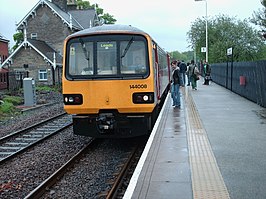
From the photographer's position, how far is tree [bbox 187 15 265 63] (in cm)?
4525

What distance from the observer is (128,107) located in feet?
31.7

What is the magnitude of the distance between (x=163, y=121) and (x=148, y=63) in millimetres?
2179

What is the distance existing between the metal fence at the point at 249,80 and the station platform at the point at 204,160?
2.89 m

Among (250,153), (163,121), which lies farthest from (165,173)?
(163,121)

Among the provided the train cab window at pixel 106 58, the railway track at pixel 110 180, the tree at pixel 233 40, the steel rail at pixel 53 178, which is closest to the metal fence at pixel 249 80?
the railway track at pixel 110 180

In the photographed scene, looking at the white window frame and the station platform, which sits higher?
the white window frame

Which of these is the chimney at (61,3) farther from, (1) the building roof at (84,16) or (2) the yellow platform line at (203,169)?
(2) the yellow platform line at (203,169)

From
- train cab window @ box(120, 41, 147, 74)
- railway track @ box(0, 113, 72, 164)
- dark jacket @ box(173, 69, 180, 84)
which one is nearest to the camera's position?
train cab window @ box(120, 41, 147, 74)

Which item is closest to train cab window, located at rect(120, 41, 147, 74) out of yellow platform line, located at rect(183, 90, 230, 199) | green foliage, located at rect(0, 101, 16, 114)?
yellow platform line, located at rect(183, 90, 230, 199)

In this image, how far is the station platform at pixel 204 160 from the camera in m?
5.30

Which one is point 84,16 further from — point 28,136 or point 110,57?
point 110,57

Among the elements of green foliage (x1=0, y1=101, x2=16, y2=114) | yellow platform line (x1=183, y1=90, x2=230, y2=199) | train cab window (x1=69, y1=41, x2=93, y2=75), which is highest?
train cab window (x1=69, y1=41, x2=93, y2=75)

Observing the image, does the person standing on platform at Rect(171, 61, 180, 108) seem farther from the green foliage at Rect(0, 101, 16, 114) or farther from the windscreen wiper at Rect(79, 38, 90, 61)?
the green foliage at Rect(0, 101, 16, 114)

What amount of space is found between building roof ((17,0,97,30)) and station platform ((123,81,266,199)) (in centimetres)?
4117
